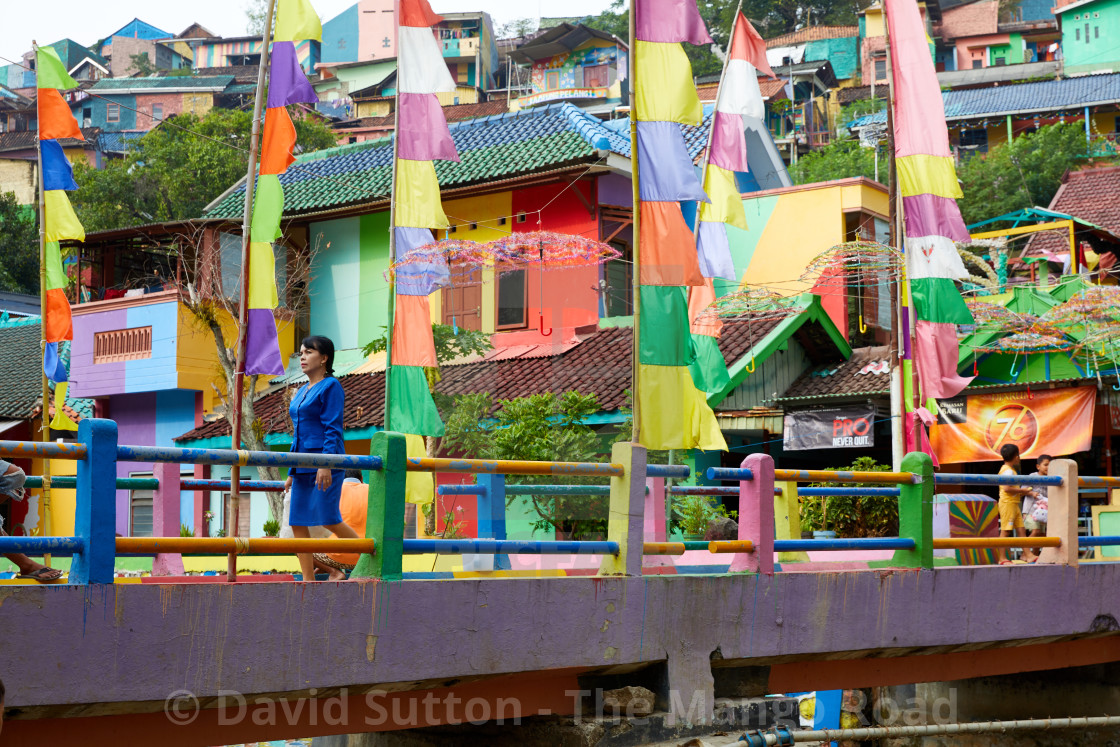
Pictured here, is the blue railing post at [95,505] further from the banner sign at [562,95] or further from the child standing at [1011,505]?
the banner sign at [562,95]

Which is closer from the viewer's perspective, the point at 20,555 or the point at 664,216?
the point at 20,555

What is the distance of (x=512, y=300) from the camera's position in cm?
2062

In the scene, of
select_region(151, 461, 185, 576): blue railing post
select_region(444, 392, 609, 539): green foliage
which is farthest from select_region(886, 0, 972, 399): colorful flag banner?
select_region(151, 461, 185, 576): blue railing post

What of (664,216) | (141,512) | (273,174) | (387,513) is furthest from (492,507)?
(141,512)

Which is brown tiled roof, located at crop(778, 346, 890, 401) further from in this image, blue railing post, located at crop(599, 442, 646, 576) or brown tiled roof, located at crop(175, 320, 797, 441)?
blue railing post, located at crop(599, 442, 646, 576)

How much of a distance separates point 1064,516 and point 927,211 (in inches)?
194

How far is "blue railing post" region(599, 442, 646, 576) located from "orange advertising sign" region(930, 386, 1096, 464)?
1244cm

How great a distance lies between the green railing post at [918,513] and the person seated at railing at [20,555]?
5692 mm

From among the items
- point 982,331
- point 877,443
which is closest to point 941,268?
point 982,331

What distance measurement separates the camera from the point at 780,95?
48062 mm

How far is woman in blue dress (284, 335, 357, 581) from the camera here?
6.55 meters

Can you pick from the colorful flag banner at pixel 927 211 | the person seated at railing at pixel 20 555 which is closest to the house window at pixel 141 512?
the colorful flag banner at pixel 927 211

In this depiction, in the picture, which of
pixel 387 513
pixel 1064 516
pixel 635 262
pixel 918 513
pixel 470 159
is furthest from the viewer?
pixel 470 159

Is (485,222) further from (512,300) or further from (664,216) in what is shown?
(664,216)
